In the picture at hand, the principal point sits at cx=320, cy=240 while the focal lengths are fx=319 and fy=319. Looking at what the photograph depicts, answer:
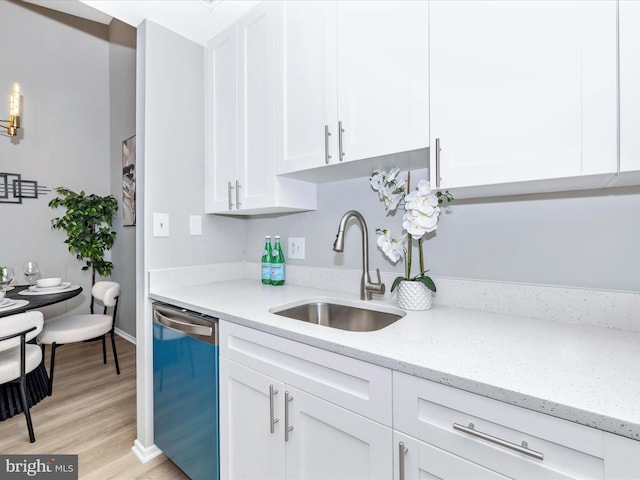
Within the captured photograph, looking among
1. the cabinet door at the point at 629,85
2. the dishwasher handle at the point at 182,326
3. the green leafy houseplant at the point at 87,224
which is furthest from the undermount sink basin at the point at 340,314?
the green leafy houseplant at the point at 87,224

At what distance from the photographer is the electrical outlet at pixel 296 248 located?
1.82 meters

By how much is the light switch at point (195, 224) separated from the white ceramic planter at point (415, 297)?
1232 millimetres

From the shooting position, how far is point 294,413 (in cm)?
102

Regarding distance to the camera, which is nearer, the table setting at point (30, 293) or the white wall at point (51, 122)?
the table setting at point (30, 293)

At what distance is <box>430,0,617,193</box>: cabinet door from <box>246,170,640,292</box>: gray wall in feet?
0.67

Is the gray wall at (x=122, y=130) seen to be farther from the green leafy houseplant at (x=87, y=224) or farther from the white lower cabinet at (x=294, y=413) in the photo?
the white lower cabinet at (x=294, y=413)

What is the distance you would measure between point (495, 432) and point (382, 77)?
1.11m

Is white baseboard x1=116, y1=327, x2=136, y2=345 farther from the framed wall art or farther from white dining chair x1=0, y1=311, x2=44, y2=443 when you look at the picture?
white dining chair x1=0, y1=311, x2=44, y2=443

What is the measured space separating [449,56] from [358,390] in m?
1.04

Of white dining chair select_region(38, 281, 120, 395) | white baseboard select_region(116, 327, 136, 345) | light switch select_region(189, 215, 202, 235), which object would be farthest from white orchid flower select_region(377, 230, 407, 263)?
white baseboard select_region(116, 327, 136, 345)

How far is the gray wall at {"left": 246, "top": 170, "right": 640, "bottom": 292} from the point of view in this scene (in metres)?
0.99

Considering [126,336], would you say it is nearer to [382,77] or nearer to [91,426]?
[91,426]

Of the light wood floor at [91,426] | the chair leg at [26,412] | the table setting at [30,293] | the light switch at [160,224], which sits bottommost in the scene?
the light wood floor at [91,426]

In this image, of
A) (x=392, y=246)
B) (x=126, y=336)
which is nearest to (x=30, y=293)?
(x=126, y=336)
